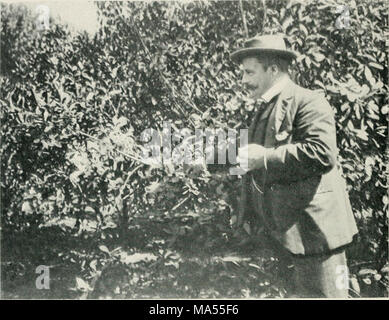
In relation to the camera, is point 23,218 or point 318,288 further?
point 23,218

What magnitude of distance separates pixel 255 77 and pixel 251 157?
48 cm

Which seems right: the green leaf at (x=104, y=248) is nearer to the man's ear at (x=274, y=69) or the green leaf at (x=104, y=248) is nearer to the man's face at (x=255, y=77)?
the man's face at (x=255, y=77)

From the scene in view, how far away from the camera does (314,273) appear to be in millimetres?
2785

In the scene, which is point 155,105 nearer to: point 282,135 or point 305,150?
point 282,135

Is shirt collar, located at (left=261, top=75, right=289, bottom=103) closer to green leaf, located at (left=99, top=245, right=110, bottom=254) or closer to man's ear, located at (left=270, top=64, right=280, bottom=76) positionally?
man's ear, located at (left=270, top=64, right=280, bottom=76)

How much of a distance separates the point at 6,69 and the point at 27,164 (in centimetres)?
62

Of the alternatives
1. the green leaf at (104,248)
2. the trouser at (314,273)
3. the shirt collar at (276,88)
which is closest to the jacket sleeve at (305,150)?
the shirt collar at (276,88)

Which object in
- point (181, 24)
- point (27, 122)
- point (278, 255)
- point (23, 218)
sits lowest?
point (278, 255)

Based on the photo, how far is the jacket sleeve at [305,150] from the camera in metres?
2.71

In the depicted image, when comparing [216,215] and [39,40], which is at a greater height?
[39,40]

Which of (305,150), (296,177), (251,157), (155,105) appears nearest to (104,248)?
(155,105)
